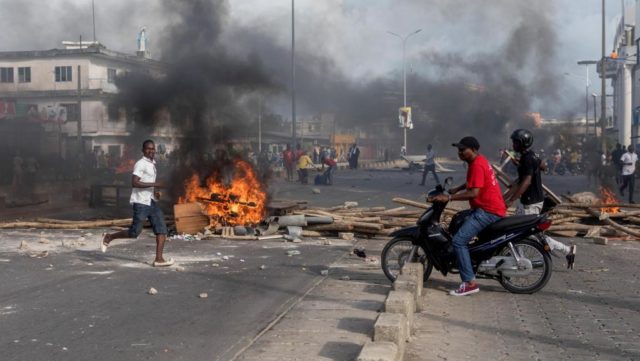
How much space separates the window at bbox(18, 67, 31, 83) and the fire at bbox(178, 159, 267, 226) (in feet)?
80.6

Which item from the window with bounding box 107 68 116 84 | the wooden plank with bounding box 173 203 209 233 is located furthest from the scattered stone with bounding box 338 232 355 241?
the window with bounding box 107 68 116 84

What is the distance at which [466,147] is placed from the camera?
7.99 metres

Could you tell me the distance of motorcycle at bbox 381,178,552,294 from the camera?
7.88 meters

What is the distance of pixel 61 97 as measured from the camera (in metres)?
42.2

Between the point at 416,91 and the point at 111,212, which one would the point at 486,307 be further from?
the point at 416,91

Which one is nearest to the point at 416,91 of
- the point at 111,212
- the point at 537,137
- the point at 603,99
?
the point at 537,137

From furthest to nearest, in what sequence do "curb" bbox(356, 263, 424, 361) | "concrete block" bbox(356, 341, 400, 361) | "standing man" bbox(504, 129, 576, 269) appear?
"standing man" bbox(504, 129, 576, 269), "curb" bbox(356, 263, 424, 361), "concrete block" bbox(356, 341, 400, 361)

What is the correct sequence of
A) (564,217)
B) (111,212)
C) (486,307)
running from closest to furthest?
(486,307) < (564,217) < (111,212)

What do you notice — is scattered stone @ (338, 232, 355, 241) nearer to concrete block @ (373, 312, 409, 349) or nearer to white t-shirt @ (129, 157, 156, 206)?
white t-shirt @ (129, 157, 156, 206)

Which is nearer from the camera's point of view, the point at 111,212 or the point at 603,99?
the point at 111,212

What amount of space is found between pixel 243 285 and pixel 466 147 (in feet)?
9.60

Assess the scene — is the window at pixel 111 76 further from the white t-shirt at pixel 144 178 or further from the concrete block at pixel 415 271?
the concrete block at pixel 415 271

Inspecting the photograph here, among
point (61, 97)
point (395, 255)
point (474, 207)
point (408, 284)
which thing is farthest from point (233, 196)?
point (61, 97)

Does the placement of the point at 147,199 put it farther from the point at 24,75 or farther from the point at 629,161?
the point at 24,75
